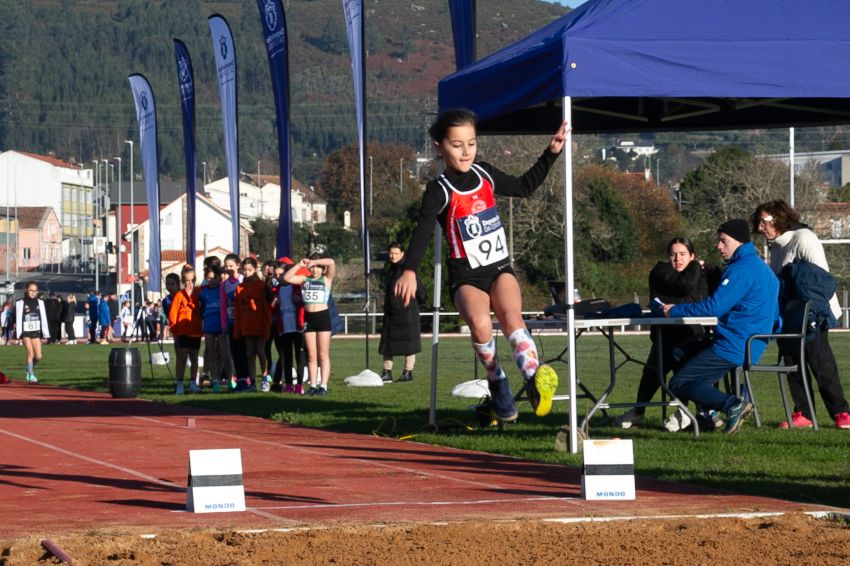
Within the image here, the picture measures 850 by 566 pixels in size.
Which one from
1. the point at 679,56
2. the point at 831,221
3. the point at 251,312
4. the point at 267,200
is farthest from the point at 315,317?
the point at 267,200

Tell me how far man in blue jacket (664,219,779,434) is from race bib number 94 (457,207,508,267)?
113 inches

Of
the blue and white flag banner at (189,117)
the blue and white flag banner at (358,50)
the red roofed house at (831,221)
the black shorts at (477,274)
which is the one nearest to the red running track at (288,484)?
the black shorts at (477,274)

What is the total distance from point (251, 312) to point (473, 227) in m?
10.5

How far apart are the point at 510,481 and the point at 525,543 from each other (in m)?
2.45

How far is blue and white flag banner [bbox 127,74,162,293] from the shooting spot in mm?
25391

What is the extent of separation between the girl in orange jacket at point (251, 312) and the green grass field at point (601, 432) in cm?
106

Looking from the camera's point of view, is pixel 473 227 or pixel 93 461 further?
pixel 93 461

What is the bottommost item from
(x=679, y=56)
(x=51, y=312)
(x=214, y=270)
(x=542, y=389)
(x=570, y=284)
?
(x=542, y=389)

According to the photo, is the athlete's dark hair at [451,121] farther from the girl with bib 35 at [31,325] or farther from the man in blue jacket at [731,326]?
the girl with bib 35 at [31,325]

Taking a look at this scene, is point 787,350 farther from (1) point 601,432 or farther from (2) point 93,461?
(2) point 93,461

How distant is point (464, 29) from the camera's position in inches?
508

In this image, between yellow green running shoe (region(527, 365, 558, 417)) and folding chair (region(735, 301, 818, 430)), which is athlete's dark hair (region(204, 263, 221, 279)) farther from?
yellow green running shoe (region(527, 365, 558, 417))

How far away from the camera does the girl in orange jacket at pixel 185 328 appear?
19.3 metres

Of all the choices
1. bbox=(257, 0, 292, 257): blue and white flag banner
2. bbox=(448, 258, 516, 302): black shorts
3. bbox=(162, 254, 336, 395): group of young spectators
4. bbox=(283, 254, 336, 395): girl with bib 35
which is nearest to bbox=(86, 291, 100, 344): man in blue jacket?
bbox=(257, 0, 292, 257): blue and white flag banner
